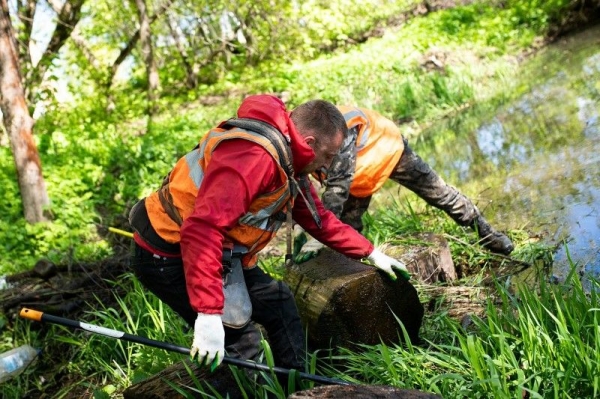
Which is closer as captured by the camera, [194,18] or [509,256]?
[509,256]

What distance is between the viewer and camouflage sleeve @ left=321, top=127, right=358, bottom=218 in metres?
4.00

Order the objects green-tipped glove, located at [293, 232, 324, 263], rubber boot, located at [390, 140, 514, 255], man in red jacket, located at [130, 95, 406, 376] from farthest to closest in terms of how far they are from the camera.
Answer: rubber boot, located at [390, 140, 514, 255], green-tipped glove, located at [293, 232, 324, 263], man in red jacket, located at [130, 95, 406, 376]

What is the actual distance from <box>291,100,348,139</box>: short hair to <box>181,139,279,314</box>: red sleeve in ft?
1.39

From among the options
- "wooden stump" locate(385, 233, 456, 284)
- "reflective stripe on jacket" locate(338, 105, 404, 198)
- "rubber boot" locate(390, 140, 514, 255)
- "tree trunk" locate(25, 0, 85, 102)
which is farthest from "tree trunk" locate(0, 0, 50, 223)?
"wooden stump" locate(385, 233, 456, 284)

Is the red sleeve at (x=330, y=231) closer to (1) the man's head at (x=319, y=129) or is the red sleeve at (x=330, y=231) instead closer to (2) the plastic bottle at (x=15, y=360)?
(1) the man's head at (x=319, y=129)

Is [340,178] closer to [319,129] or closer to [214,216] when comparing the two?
[319,129]

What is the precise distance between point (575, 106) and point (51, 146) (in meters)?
7.41

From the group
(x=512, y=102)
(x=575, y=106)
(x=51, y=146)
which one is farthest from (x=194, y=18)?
(x=575, y=106)

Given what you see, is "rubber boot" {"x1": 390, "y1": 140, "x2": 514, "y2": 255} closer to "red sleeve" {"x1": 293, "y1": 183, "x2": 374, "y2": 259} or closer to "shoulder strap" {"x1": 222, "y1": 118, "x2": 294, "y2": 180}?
"red sleeve" {"x1": 293, "y1": 183, "x2": 374, "y2": 259}

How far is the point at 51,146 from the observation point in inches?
369

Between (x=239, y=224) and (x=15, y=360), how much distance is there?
2.66 metres

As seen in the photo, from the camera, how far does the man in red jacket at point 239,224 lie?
229 centimetres

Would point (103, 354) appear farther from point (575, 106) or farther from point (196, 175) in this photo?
point (575, 106)

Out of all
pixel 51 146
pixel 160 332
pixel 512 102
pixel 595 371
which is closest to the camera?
pixel 595 371
